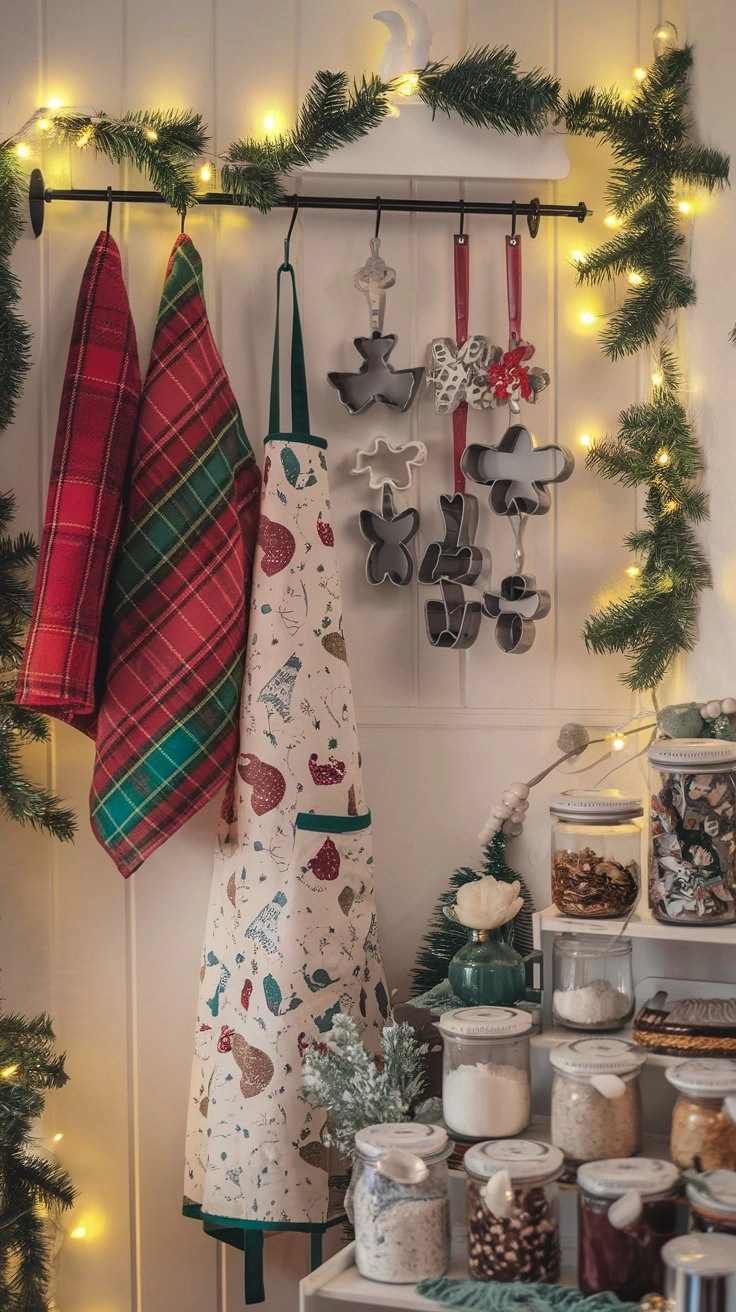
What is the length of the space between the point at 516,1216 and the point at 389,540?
34.2 inches

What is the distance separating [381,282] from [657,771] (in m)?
0.77

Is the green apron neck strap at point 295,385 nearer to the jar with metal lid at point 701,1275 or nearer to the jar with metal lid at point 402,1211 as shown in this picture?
the jar with metal lid at point 402,1211

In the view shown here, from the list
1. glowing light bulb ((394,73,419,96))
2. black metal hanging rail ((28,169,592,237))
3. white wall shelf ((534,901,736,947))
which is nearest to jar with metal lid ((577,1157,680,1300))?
white wall shelf ((534,901,736,947))

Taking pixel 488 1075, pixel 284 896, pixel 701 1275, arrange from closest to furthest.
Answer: pixel 701 1275 → pixel 488 1075 → pixel 284 896

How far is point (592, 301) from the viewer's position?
163 cm

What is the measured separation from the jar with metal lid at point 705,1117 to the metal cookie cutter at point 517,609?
61 cm

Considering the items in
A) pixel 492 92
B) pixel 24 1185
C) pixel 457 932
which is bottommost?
pixel 24 1185

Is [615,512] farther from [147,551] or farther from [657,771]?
[147,551]

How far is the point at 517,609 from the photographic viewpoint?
60.7 inches

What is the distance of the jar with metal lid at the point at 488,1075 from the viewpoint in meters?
1.19

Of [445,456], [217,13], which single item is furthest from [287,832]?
[217,13]

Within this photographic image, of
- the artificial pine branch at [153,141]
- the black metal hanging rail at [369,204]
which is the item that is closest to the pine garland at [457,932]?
the black metal hanging rail at [369,204]

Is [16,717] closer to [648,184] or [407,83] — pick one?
[407,83]

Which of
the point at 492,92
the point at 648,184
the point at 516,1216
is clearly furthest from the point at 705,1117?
the point at 492,92
